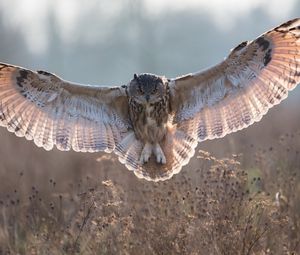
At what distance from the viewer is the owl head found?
7.60 m

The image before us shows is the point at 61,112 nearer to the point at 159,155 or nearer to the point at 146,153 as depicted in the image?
the point at 146,153

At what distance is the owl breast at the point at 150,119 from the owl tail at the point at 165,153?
9cm

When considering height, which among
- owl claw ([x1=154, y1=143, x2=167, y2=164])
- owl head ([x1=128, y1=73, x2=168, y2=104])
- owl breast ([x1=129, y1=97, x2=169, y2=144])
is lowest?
owl claw ([x1=154, y1=143, x2=167, y2=164])

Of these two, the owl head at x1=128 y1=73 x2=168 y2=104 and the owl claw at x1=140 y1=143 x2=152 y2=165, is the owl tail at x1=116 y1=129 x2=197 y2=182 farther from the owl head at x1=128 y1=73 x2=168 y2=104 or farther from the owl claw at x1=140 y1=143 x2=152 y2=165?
the owl head at x1=128 y1=73 x2=168 y2=104

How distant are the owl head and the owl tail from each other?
534 mm

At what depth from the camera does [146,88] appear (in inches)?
300

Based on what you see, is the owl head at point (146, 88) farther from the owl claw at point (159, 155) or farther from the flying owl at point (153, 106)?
the owl claw at point (159, 155)

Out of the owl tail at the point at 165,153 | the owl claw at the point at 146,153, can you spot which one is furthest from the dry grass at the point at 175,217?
the owl claw at the point at 146,153

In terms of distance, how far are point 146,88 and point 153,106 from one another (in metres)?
0.21

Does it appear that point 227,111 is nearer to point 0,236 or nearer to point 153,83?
point 153,83

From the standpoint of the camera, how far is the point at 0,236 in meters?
8.26

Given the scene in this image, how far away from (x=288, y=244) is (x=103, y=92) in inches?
80.6

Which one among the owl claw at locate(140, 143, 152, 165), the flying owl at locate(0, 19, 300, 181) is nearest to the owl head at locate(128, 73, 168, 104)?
A: the flying owl at locate(0, 19, 300, 181)

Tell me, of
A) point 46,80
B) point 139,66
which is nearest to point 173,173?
point 46,80
